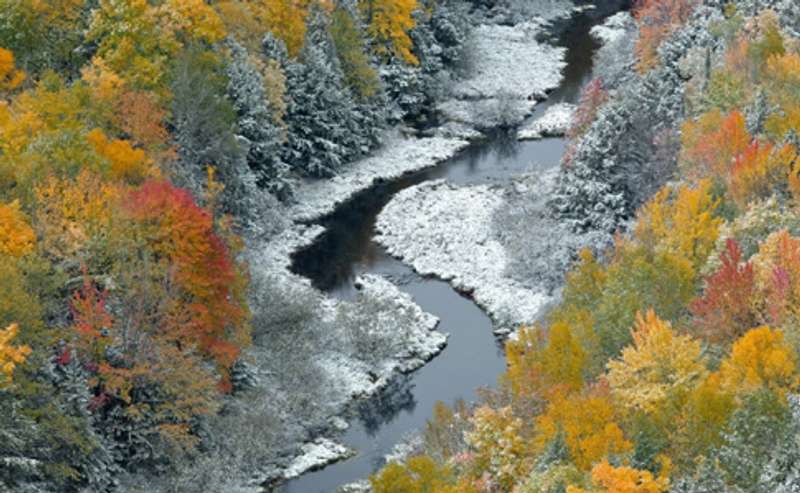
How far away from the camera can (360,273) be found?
208 ft

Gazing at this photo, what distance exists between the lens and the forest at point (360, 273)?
36156mm

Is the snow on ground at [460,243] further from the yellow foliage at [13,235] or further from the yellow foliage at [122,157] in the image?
the yellow foliage at [13,235]

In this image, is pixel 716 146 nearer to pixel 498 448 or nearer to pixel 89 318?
pixel 498 448

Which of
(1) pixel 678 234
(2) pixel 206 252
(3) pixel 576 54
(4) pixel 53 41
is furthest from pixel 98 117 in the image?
(3) pixel 576 54

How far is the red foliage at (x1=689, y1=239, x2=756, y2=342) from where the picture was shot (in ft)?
134

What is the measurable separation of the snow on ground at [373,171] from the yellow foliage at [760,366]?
37477 millimetres

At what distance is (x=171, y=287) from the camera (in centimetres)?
4584

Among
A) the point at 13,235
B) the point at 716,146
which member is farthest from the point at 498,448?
the point at 716,146

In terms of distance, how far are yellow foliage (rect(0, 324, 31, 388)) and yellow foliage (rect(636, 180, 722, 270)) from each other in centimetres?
2550

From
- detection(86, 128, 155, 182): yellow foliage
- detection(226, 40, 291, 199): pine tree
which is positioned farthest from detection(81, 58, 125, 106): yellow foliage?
detection(226, 40, 291, 199): pine tree

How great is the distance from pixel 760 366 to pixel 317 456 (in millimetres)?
19501

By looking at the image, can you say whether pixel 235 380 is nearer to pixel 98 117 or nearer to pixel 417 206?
pixel 98 117

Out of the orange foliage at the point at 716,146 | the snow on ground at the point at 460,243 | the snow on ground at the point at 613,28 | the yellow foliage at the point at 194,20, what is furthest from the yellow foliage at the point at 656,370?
the snow on ground at the point at 613,28

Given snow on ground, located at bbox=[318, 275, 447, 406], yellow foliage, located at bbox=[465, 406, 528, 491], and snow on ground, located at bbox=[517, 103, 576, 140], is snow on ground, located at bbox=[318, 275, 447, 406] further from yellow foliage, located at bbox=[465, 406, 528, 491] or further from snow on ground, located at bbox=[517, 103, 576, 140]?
snow on ground, located at bbox=[517, 103, 576, 140]
